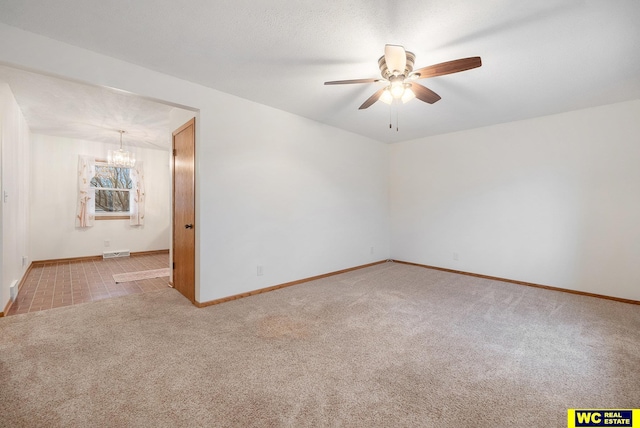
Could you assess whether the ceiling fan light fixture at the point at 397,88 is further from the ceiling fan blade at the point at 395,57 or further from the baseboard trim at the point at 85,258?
the baseboard trim at the point at 85,258

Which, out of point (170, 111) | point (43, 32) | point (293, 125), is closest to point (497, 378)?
point (293, 125)

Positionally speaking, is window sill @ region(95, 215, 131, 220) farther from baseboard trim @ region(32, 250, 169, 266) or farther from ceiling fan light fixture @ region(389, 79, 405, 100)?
ceiling fan light fixture @ region(389, 79, 405, 100)

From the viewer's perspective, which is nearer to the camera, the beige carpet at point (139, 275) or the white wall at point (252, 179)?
the white wall at point (252, 179)

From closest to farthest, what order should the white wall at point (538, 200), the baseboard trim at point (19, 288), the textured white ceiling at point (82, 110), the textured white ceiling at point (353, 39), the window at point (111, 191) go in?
the textured white ceiling at point (353, 39)
the baseboard trim at point (19, 288)
the textured white ceiling at point (82, 110)
the white wall at point (538, 200)
the window at point (111, 191)

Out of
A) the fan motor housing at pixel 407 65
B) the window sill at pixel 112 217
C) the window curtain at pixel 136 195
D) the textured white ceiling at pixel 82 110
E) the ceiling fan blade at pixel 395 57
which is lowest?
the window sill at pixel 112 217

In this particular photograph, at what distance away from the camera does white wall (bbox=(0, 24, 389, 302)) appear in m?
2.47

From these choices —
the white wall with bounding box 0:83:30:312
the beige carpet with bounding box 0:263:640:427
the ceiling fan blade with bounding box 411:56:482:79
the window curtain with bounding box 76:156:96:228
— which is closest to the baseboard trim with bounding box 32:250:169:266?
the window curtain with bounding box 76:156:96:228

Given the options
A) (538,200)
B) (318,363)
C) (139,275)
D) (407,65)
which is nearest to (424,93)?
(407,65)

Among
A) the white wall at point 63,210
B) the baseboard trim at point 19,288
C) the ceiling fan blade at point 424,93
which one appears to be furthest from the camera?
the white wall at point 63,210

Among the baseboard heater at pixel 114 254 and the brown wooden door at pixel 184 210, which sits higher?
the brown wooden door at pixel 184 210

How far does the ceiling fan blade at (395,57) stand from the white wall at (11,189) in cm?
384

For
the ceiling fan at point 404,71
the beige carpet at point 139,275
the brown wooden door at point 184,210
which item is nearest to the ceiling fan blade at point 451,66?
the ceiling fan at point 404,71

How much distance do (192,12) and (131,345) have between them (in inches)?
104

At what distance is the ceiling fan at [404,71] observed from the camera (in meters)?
1.97
